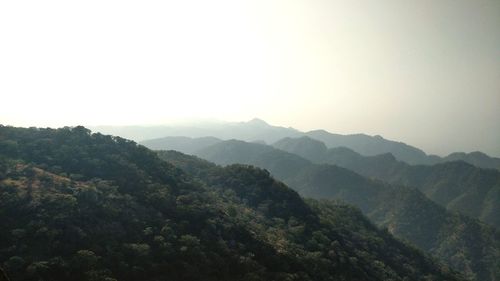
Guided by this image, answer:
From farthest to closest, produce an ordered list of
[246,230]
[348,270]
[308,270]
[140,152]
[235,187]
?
[235,187], [140,152], [348,270], [246,230], [308,270]

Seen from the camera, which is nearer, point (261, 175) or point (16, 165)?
point (16, 165)

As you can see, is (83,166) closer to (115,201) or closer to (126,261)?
(115,201)

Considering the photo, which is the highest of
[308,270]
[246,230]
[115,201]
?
[115,201]

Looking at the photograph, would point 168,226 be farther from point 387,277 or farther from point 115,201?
point 387,277

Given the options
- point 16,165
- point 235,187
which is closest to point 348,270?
point 235,187

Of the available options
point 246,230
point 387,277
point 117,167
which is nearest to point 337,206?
point 387,277

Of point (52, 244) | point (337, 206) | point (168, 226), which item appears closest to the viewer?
point (52, 244)

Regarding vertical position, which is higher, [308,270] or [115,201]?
[115,201]
